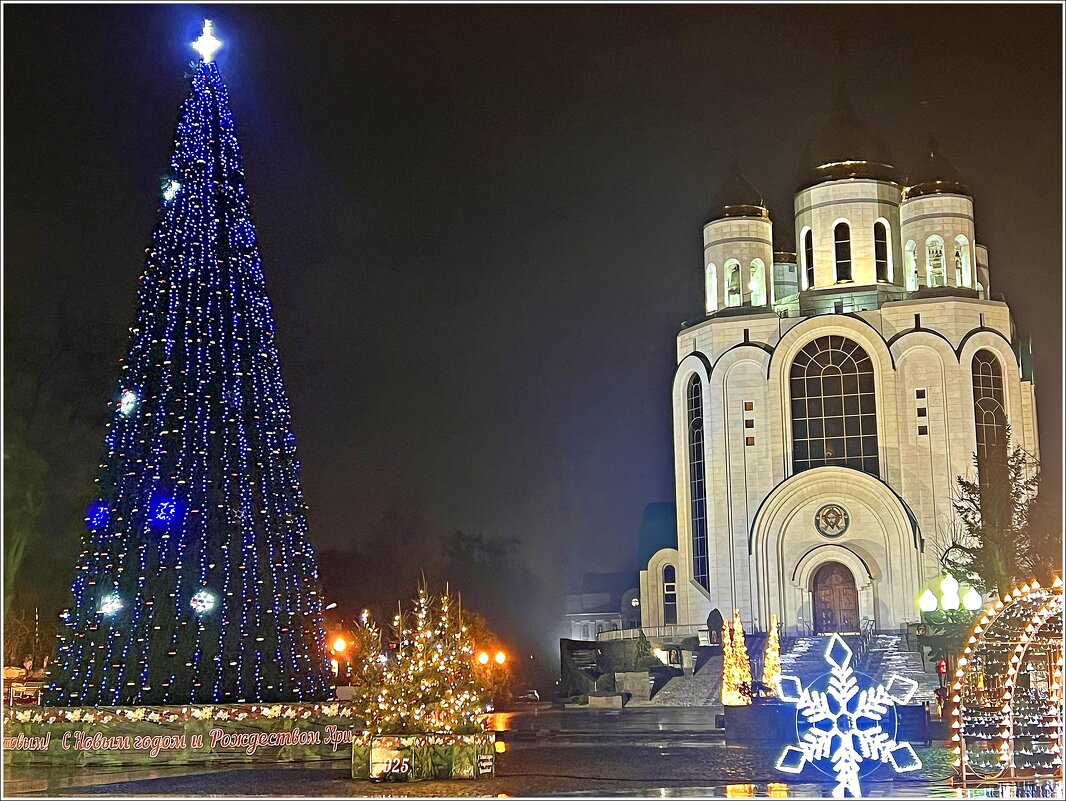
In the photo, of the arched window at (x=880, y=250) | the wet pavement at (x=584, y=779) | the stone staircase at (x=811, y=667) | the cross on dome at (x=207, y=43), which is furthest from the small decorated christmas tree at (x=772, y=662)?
the cross on dome at (x=207, y=43)

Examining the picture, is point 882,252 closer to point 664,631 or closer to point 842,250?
point 842,250

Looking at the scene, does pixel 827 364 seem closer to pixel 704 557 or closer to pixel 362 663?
pixel 704 557

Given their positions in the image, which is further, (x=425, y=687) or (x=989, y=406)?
(x=989, y=406)

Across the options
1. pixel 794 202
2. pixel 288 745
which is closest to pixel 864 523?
pixel 794 202

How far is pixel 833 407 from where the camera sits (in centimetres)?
3922

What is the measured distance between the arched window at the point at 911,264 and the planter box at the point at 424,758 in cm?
2759

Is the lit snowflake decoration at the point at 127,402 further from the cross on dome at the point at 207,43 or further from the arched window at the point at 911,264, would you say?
the arched window at the point at 911,264

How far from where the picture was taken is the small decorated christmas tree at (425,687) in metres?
16.4

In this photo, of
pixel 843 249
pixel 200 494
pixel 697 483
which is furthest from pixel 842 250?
pixel 200 494

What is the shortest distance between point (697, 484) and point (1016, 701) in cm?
2479

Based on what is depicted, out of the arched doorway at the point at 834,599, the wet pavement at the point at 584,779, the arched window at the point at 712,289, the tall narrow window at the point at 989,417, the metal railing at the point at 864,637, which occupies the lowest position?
the wet pavement at the point at 584,779

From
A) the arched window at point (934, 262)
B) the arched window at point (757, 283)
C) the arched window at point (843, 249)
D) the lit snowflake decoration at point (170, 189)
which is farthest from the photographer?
the arched window at point (757, 283)

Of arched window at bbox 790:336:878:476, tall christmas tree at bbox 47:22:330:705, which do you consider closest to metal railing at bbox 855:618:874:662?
arched window at bbox 790:336:878:476

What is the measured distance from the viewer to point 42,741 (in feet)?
63.9
